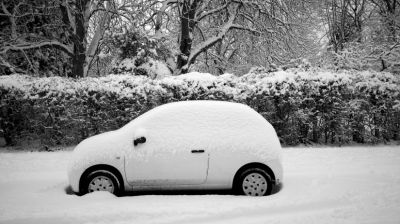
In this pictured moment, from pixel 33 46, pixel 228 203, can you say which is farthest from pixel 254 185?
pixel 33 46

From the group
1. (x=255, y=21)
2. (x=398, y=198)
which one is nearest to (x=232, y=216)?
(x=398, y=198)

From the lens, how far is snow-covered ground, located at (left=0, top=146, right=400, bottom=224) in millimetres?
5504

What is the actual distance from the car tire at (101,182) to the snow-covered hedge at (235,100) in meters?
4.82

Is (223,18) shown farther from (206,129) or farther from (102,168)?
(102,168)

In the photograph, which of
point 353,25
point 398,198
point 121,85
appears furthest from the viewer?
point 353,25

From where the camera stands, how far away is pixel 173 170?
6.66m

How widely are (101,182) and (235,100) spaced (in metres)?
6.00

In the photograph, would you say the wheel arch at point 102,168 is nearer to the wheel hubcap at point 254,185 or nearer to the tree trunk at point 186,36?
the wheel hubcap at point 254,185

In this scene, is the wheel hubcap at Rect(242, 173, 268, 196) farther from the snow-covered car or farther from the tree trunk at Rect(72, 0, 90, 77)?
the tree trunk at Rect(72, 0, 90, 77)

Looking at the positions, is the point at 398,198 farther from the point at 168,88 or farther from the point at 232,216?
the point at 168,88

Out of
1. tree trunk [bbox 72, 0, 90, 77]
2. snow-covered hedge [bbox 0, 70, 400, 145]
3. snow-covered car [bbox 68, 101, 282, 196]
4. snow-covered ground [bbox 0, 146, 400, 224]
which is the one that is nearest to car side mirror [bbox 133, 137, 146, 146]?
snow-covered car [bbox 68, 101, 282, 196]

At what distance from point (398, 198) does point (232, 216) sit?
2.94 meters

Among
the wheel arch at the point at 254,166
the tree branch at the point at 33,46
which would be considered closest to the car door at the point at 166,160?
the wheel arch at the point at 254,166

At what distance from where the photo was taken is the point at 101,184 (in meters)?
6.66
